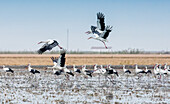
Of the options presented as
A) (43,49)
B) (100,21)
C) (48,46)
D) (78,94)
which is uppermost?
(100,21)

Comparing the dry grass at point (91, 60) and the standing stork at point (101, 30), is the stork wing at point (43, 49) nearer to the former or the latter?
the standing stork at point (101, 30)

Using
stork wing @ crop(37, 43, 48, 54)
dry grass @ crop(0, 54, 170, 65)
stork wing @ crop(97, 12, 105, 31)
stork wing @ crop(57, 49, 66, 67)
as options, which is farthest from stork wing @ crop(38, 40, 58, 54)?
dry grass @ crop(0, 54, 170, 65)

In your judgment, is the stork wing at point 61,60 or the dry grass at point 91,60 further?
the dry grass at point 91,60

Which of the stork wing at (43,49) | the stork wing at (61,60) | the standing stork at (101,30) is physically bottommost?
the stork wing at (61,60)

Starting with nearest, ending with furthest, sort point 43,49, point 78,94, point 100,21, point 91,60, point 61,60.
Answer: point 78,94
point 100,21
point 43,49
point 61,60
point 91,60

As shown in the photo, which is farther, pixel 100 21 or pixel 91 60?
pixel 91 60

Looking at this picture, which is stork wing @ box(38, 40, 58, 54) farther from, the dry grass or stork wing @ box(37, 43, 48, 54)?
the dry grass

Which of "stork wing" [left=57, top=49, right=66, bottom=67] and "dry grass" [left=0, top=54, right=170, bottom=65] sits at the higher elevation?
"stork wing" [left=57, top=49, right=66, bottom=67]

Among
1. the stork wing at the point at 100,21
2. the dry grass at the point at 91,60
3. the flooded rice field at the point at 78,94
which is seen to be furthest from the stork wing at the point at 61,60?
the dry grass at the point at 91,60

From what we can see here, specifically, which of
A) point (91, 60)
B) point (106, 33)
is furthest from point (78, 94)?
point (91, 60)

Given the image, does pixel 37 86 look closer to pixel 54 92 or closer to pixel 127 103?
pixel 54 92

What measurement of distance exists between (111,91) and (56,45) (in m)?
3.17

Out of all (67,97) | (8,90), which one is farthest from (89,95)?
(8,90)

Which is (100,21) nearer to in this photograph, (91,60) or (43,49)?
(43,49)
